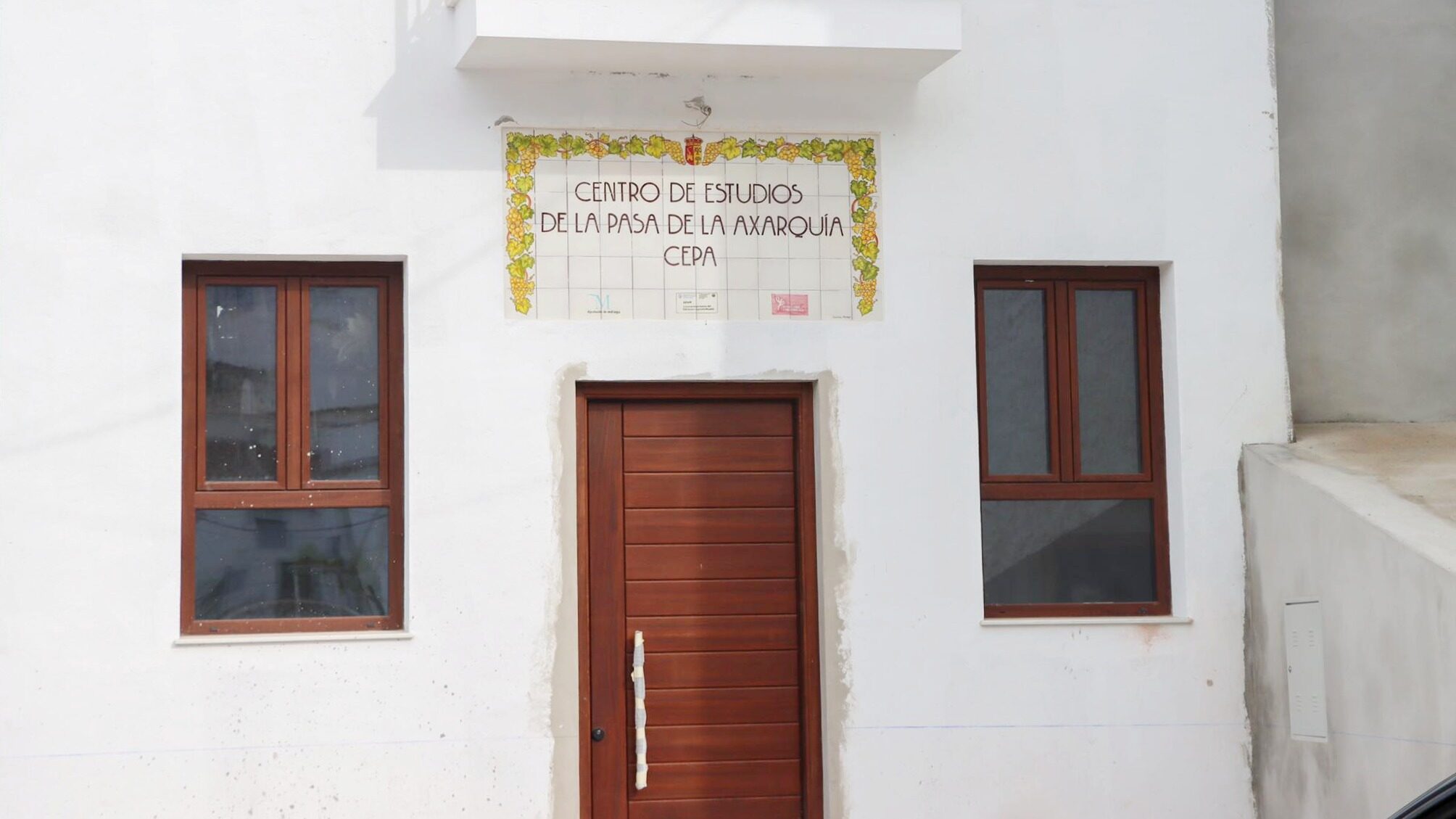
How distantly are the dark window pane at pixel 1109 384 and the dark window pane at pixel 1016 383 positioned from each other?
19cm

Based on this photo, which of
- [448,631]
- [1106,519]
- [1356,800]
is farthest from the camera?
[1106,519]

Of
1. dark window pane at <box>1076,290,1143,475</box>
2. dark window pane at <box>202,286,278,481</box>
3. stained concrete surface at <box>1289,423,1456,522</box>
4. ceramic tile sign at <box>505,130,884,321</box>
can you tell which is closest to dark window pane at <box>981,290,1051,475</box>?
dark window pane at <box>1076,290,1143,475</box>

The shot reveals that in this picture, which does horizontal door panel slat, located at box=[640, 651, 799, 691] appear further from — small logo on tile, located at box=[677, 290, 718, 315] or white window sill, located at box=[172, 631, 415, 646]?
small logo on tile, located at box=[677, 290, 718, 315]

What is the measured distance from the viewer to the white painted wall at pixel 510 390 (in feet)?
21.6

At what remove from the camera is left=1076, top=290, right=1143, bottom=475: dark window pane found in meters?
7.45

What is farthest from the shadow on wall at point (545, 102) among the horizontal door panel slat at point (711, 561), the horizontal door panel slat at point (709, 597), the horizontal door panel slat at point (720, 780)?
the horizontal door panel slat at point (720, 780)

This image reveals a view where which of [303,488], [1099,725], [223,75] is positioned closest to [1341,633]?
[1099,725]

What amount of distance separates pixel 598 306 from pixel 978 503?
1951mm

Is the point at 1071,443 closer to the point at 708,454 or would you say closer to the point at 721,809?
the point at 708,454

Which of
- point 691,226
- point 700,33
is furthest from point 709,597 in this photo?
point 700,33

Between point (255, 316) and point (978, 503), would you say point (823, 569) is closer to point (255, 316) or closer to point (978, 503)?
point (978, 503)

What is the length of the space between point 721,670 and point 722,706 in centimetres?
16

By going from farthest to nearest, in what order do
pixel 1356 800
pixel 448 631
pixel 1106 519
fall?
pixel 1106 519, pixel 448 631, pixel 1356 800

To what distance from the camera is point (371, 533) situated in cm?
692
